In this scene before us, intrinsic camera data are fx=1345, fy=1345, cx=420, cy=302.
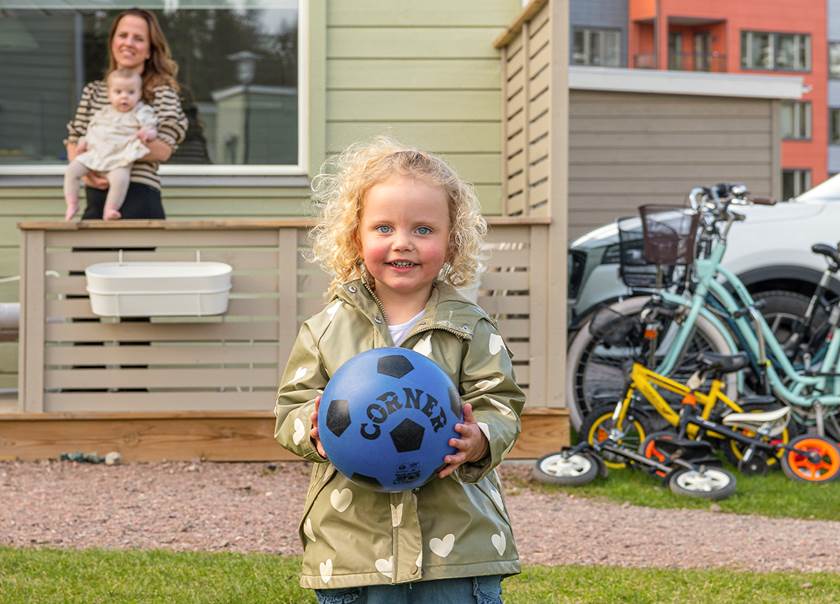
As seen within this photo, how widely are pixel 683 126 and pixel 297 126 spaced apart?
5.93m

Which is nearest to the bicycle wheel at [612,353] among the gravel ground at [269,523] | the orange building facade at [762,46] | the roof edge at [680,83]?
the gravel ground at [269,523]

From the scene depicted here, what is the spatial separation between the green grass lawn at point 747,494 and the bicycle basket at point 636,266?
1211 mm

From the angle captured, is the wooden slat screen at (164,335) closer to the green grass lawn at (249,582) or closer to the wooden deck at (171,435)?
the wooden deck at (171,435)

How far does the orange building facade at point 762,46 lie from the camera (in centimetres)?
4878

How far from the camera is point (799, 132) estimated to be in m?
53.6

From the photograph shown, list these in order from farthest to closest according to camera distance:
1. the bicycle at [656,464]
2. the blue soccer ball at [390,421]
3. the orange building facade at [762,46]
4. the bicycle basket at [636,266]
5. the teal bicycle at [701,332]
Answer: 1. the orange building facade at [762,46]
2. the bicycle basket at [636,266]
3. the teal bicycle at [701,332]
4. the bicycle at [656,464]
5. the blue soccer ball at [390,421]

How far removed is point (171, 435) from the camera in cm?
717

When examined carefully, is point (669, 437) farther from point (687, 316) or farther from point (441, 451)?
point (441, 451)

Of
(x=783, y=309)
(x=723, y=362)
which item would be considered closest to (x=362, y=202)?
(x=723, y=362)

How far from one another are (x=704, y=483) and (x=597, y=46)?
4339cm

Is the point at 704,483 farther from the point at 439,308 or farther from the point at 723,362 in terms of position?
the point at 439,308

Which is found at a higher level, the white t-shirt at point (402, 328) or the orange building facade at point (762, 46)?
the orange building facade at point (762, 46)

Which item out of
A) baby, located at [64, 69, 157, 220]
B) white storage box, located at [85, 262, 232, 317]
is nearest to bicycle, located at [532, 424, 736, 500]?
white storage box, located at [85, 262, 232, 317]

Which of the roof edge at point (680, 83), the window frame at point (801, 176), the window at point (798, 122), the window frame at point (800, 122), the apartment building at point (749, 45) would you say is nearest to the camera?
the roof edge at point (680, 83)
